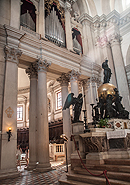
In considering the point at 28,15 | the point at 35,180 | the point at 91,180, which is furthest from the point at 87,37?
the point at 91,180

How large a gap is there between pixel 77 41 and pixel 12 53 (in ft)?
25.0

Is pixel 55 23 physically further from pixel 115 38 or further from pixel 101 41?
pixel 115 38

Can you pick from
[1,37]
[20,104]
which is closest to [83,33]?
[1,37]

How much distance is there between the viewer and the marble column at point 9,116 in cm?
748

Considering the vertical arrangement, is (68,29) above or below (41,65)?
above

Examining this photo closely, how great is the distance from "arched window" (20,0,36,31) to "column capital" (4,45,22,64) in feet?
9.72

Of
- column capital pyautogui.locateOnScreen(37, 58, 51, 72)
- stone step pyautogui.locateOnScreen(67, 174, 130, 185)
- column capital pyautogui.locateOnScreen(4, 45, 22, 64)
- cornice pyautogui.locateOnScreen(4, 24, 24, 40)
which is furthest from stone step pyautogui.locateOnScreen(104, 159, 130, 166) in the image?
cornice pyautogui.locateOnScreen(4, 24, 24, 40)

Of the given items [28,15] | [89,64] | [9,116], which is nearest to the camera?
[9,116]

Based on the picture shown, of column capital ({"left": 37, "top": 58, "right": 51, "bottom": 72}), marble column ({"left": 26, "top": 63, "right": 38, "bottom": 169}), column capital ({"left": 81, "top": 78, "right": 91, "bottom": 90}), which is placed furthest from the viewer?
column capital ({"left": 81, "top": 78, "right": 91, "bottom": 90})

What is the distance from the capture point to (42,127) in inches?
378

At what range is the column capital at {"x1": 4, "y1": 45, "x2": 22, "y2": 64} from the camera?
9188 mm

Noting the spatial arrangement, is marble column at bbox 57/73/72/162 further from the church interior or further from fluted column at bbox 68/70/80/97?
fluted column at bbox 68/70/80/97

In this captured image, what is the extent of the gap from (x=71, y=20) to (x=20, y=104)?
13909 millimetres

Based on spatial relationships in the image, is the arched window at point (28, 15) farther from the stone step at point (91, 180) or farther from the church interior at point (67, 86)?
the stone step at point (91, 180)
